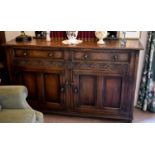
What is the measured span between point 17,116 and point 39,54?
730 mm

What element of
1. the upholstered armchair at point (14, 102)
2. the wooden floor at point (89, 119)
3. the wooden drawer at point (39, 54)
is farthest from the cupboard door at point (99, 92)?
the upholstered armchair at point (14, 102)

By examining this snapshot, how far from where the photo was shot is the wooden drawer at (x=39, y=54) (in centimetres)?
198

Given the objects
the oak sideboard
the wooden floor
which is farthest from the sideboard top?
the wooden floor

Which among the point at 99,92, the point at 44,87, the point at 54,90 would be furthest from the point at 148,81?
the point at 44,87

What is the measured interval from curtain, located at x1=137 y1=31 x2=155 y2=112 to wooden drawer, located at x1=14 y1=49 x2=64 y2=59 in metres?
0.98

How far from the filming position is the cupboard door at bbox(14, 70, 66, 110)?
213 cm

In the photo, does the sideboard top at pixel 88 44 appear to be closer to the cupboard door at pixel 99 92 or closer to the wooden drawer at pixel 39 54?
the wooden drawer at pixel 39 54

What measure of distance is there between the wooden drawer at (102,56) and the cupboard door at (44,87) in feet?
0.89

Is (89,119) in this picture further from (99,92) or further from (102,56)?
(102,56)

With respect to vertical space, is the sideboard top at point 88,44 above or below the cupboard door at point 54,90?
above
